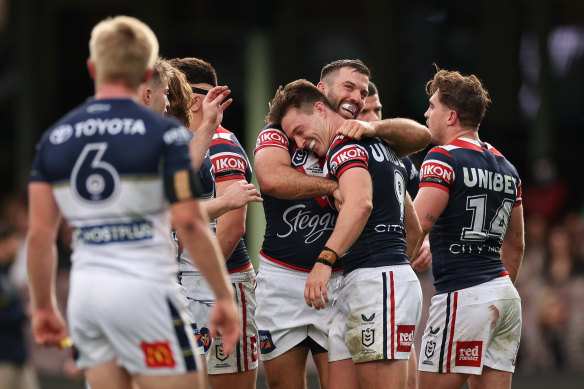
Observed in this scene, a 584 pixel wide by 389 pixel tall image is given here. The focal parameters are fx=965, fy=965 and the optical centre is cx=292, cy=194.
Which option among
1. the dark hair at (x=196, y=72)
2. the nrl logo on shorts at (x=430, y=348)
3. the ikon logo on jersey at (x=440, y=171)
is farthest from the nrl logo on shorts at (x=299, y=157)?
the nrl logo on shorts at (x=430, y=348)

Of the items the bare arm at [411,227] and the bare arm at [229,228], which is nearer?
the bare arm at [411,227]

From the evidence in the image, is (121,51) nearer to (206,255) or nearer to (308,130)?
(206,255)

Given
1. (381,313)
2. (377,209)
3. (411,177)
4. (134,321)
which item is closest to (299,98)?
(377,209)

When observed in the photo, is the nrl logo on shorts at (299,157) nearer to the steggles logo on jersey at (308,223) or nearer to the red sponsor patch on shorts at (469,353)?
the steggles logo on jersey at (308,223)

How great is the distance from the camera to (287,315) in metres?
6.05

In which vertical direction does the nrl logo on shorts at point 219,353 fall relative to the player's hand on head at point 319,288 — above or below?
below

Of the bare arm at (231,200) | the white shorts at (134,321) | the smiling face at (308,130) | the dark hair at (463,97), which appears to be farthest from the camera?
the dark hair at (463,97)

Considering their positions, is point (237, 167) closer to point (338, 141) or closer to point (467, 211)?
point (338, 141)

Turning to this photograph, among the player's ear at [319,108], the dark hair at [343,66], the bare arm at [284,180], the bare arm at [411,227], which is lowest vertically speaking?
the bare arm at [411,227]

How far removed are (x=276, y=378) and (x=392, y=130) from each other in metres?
1.73

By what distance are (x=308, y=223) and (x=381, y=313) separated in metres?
0.93

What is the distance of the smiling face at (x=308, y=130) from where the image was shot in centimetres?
593

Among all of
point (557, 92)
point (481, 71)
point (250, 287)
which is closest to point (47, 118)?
point (481, 71)

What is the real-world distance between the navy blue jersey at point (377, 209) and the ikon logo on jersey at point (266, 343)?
78cm
